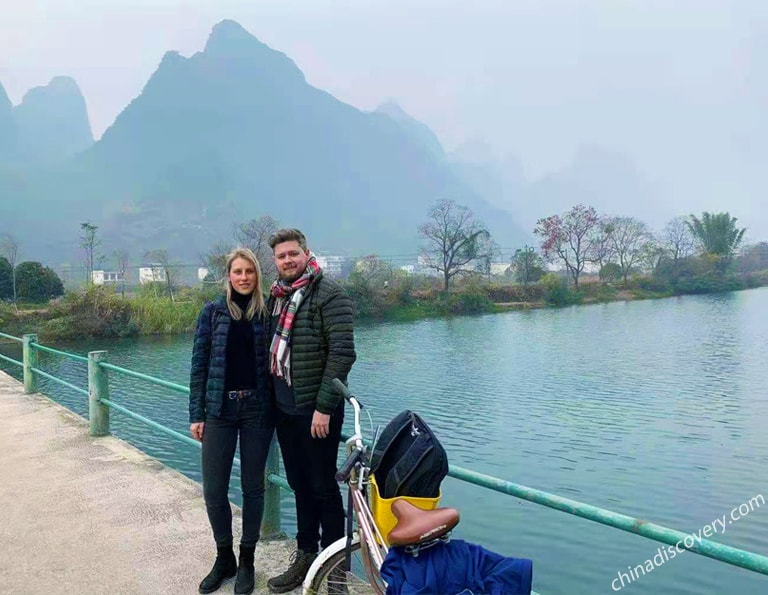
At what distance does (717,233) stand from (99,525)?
246 feet

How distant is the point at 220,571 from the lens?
284cm

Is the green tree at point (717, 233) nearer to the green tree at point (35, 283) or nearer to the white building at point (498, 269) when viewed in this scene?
the white building at point (498, 269)

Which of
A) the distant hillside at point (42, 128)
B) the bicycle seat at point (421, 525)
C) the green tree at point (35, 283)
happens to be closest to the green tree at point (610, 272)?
the green tree at point (35, 283)

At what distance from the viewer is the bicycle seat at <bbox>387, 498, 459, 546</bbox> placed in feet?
5.60

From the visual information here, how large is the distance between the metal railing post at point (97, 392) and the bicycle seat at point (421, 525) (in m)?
4.22

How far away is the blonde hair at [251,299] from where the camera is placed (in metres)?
2.71

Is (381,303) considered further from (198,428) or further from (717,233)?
(717,233)

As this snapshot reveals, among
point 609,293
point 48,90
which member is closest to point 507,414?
point 609,293

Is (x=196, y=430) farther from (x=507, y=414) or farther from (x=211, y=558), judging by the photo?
(x=507, y=414)

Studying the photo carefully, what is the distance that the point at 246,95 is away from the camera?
189375 millimetres

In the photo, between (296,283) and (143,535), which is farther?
(143,535)

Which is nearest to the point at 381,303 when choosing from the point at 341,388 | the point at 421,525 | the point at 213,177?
the point at 341,388

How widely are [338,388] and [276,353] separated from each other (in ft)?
1.26

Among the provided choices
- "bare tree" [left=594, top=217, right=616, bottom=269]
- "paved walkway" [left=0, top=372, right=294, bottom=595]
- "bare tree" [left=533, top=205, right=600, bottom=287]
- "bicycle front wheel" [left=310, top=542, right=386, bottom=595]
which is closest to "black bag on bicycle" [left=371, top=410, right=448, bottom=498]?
"bicycle front wheel" [left=310, top=542, right=386, bottom=595]
